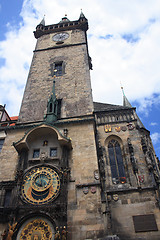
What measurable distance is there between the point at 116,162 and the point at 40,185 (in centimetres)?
400

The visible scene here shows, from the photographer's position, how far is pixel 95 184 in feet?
27.6

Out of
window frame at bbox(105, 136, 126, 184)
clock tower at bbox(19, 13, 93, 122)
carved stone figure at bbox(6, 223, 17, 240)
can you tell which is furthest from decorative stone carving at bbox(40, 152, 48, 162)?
window frame at bbox(105, 136, 126, 184)

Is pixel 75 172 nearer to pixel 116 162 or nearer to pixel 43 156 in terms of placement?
pixel 43 156

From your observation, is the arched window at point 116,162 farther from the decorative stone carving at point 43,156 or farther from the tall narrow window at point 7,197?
the tall narrow window at point 7,197

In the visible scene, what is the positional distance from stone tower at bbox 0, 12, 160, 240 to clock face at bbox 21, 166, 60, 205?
38mm

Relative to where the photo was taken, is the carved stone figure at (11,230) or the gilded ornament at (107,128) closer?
the carved stone figure at (11,230)

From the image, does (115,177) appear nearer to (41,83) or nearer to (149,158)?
(149,158)

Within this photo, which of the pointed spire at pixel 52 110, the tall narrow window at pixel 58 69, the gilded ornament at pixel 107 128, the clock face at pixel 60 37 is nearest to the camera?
the pointed spire at pixel 52 110

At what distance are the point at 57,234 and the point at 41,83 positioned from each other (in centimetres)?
980

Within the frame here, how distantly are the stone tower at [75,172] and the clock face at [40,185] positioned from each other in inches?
1.5

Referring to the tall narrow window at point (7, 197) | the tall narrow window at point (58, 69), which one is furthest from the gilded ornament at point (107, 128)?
the tall narrow window at point (7, 197)

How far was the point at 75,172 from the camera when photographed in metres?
9.00

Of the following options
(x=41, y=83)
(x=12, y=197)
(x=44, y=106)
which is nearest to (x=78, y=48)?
(x=41, y=83)

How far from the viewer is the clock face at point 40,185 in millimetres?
8281
